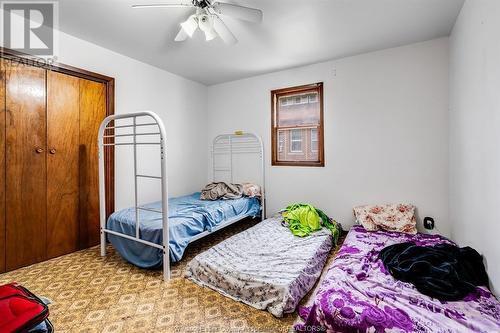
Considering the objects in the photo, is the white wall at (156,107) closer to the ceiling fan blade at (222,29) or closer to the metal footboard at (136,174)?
the metal footboard at (136,174)

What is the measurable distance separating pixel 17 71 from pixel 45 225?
154cm

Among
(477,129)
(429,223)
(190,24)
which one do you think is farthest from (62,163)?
(429,223)

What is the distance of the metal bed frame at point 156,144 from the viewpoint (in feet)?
6.88

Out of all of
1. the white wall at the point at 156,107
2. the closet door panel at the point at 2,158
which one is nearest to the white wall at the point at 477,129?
the white wall at the point at 156,107

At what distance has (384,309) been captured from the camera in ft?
4.53

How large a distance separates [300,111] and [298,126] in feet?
0.76

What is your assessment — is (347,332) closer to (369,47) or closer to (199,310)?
(199,310)

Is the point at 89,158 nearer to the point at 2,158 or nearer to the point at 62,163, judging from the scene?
the point at 62,163

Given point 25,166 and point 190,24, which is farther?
point 25,166

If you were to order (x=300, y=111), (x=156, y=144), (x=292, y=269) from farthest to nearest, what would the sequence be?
1. (x=300, y=111)
2. (x=156, y=144)
3. (x=292, y=269)

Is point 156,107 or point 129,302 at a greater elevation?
point 156,107

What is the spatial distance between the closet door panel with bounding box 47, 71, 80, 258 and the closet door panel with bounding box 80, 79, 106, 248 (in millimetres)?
57

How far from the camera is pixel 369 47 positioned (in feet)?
9.50

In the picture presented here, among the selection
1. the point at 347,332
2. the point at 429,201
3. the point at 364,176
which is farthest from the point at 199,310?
the point at 429,201
